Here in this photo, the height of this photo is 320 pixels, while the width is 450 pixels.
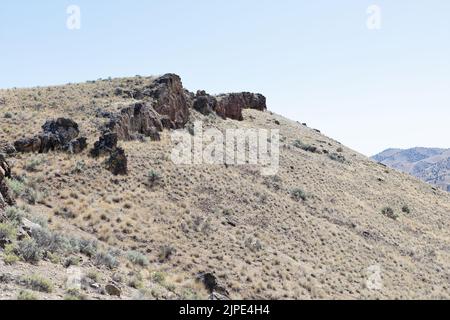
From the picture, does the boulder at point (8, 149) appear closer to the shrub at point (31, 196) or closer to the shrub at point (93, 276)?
the shrub at point (31, 196)

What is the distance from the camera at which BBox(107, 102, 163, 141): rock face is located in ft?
113

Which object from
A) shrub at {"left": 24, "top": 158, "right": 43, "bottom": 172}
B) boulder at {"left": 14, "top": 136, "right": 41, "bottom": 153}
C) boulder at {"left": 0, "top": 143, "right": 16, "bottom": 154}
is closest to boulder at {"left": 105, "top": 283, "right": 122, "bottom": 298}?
shrub at {"left": 24, "top": 158, "right": 43, "bottom": 172}

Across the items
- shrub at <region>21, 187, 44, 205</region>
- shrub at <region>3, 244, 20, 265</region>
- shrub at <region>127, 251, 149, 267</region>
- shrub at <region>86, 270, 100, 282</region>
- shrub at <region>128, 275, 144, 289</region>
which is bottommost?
shrub at <region>127, 251, 149, 267</region>

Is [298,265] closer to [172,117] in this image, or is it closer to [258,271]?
[258,271]

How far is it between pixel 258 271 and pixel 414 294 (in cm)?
1049

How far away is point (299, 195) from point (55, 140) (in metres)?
19.4

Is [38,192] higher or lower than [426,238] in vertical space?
higher

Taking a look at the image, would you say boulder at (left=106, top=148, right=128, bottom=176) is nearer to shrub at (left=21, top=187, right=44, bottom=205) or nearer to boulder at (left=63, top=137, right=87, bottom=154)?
boulder at (left=63, top=137, right=87, bottom=154)

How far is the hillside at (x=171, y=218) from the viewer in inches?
618

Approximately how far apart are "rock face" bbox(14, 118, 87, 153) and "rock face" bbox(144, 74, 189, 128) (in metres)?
10.8

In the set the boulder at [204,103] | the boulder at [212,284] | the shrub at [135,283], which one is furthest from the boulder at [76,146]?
the boulder at [204,103]

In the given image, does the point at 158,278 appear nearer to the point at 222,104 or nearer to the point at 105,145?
the point at 105,145

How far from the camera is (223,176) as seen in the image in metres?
34.3
